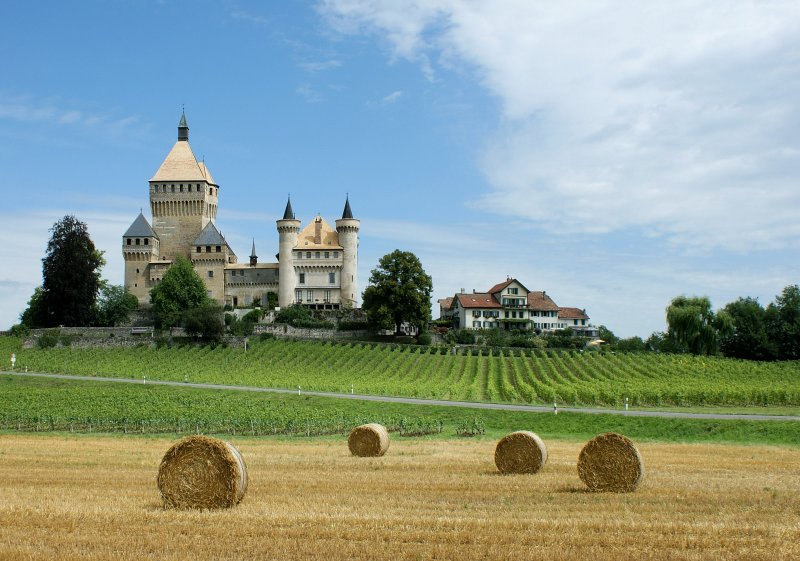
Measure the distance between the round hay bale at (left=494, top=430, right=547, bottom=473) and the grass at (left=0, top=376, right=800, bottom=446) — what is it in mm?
11188

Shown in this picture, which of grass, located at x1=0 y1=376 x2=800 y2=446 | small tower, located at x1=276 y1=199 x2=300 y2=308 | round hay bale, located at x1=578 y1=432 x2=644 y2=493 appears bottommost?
grass, located at x1=0 y1=376 x2=800 y2=446

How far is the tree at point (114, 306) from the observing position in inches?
3541

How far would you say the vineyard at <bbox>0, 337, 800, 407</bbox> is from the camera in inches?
1903

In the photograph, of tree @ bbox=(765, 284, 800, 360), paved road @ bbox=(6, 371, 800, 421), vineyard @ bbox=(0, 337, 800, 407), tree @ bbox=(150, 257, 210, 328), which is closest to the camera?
paved road @ bbox=(6, 371, 800, 421)

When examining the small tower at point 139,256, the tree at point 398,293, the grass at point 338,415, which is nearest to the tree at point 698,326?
the tree at point 398,293

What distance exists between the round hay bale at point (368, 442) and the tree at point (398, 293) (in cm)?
5885

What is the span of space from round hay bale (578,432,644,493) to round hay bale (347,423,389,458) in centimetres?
851

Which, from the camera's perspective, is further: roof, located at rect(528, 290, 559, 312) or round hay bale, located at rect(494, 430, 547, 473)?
roof, located at rect(528, 290, 559, 312)

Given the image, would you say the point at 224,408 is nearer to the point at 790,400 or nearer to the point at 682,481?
the point at 682,481

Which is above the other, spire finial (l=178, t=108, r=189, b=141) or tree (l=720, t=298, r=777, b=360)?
spire finial (l=178, t=108, r=189, b=141)

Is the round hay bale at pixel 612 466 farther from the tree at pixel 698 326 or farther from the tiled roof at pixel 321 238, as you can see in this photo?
the tiled roof at pixel 321 238

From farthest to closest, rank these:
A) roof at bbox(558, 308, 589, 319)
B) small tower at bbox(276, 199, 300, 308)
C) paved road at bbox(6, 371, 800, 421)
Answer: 1. roof at bbox(558, 308, 589, 319)
2. small tower at bbox(276, 199, 300, 308)
3. paved road at bbox(6, 371, 800, 421)

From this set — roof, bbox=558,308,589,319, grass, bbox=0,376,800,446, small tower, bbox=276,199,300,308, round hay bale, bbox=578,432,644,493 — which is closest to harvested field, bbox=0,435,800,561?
round hay bale, bbox=578,432,644,493

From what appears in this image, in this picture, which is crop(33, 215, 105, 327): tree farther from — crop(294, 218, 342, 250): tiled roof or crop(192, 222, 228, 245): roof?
crop(294, 218, 342, 250): tiled roof
